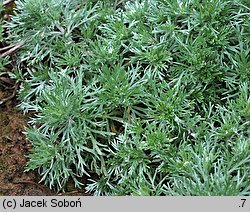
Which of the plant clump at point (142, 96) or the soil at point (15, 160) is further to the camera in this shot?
the soil at point (15, 160)

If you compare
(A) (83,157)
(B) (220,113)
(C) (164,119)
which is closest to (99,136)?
(A) (83,157)

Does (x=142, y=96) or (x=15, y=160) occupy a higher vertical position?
(x=142, y=96)

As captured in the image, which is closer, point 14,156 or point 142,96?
point 142,96

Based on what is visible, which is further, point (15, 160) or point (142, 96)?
point (15, 160)

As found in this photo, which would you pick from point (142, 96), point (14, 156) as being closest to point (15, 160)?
point (14, 156)

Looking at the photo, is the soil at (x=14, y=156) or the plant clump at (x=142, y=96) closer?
the plant clump at (x=142, y=96)

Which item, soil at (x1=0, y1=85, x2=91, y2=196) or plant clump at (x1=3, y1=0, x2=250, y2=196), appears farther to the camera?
Answer: soil at (x1=0, y1=85, x2=91, y2=196)

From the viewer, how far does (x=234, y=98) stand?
281 cm

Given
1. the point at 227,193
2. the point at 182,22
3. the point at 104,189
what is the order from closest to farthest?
the point at 227,193, the point at 104,189, the point at 182,22

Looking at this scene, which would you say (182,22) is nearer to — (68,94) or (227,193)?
(68,94)

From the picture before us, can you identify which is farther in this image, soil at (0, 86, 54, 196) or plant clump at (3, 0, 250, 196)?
soil at (0, 86, 54, 196)

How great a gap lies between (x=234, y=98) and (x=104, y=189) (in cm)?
95

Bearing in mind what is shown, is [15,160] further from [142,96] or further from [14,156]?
[142,96]

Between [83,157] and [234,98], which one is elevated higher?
[234,98]
